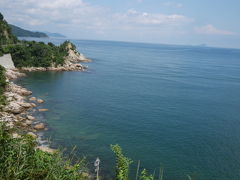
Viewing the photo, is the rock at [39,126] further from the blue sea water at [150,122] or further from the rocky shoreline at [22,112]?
the blue sea water at [150,122]

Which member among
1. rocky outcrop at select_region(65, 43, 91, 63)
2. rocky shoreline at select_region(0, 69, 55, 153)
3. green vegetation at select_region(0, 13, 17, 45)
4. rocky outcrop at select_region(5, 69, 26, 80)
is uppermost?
green vegetation at select_region(0, 13, 17, 45)

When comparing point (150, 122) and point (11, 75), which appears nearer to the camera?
point (150, 122)

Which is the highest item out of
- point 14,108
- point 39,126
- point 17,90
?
point 17,90

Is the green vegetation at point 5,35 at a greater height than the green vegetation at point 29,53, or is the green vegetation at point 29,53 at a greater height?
the green vegetation at point 5,35

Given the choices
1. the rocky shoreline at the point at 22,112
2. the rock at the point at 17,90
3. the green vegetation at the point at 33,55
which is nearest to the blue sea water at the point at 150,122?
the rocky shoreline at the point at 22,112

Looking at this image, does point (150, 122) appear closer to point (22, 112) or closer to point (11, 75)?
point (22, 112)

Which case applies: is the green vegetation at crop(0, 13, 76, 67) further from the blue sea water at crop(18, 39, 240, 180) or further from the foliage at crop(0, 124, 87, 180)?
the foliage at crop(0, 124, 87, 180)

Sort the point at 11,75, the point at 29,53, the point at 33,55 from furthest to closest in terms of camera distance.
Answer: the point at 33,55, the point at 29,53, the point at 11,75

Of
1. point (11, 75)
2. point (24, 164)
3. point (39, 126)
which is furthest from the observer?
point (11, 75)

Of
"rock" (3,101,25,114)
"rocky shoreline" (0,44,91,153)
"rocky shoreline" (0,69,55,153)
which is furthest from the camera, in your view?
"rock" (3,101,25,114)

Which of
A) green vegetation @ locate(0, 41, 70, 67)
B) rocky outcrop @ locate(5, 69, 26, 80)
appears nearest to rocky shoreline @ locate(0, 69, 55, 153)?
rocky outcrop @ locate(5, 69, 26, 80)

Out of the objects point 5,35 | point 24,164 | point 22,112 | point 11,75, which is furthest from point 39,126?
point 5,35

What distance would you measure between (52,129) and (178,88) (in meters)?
37.4

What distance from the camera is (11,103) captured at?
37219mm
